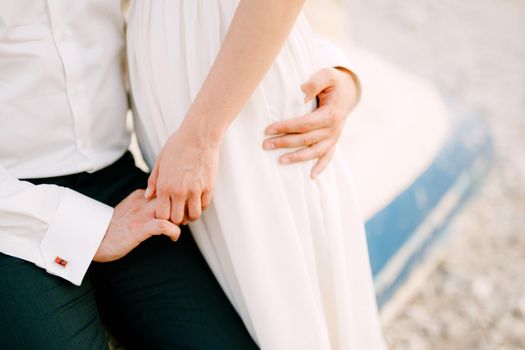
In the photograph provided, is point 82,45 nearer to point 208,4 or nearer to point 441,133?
point 208,4

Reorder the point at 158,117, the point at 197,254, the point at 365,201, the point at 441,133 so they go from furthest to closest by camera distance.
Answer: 1. the point at 441,133
2. the point at 365,201
3. the point at 197,254
4. the point at 158,117

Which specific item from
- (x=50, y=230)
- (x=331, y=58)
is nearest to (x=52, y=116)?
(x=50, y=230)

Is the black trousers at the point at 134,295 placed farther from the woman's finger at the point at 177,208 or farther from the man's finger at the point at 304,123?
the man's finger at the point at 304,123

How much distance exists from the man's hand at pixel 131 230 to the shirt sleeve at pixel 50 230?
2 cm

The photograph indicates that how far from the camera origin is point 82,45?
1070 mm

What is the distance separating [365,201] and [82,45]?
1032 mm

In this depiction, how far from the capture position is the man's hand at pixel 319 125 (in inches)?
41.8

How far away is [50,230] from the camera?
40.4 inches

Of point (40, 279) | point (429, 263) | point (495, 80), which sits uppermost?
point (40, 279)

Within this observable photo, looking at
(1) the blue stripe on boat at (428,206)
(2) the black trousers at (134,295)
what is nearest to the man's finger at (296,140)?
(2) the black trousers at (134,295)

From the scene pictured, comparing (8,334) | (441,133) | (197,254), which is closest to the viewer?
(8,334)

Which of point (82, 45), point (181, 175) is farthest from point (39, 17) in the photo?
point (181, 175)

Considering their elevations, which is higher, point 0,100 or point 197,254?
point 0,100

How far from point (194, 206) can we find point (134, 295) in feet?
0.90
